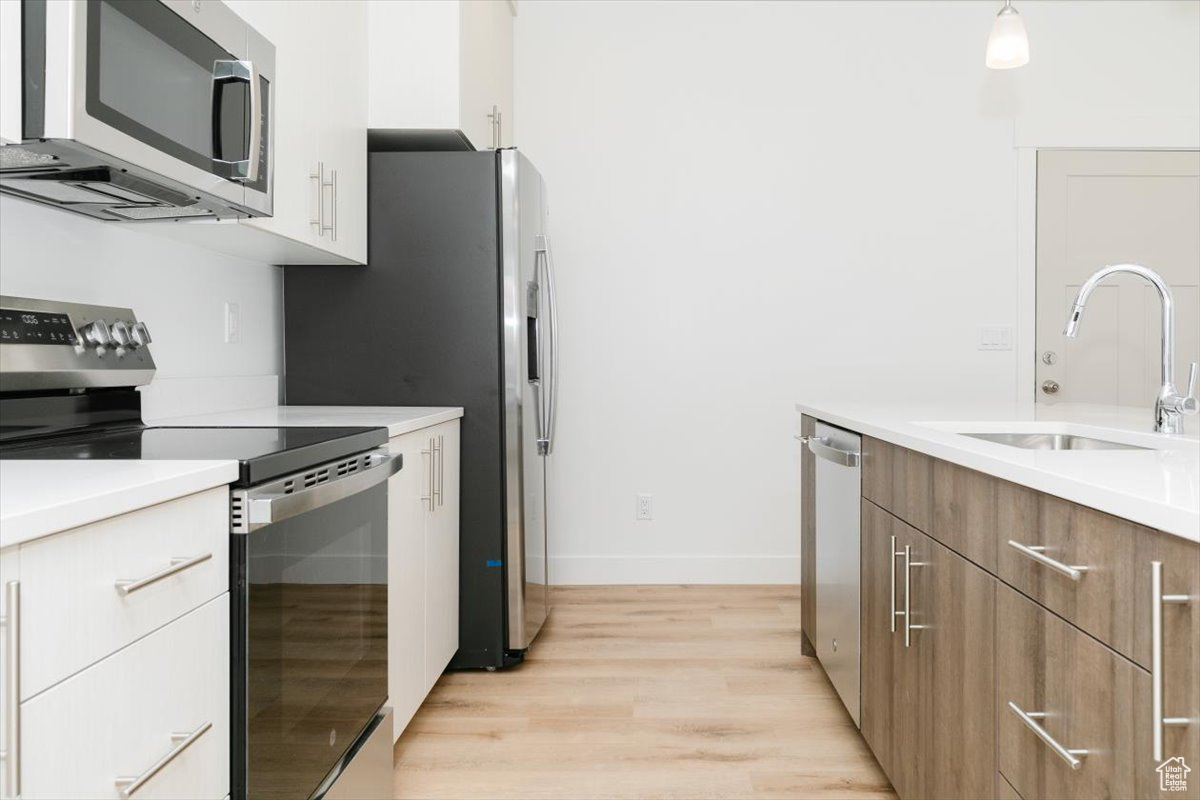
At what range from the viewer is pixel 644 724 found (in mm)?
2311

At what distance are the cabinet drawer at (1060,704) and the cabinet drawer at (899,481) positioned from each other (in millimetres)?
365

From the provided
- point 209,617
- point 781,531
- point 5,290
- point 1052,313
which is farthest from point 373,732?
point 1052,313

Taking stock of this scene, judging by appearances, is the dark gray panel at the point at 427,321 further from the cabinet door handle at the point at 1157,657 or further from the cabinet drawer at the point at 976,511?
the cabinet door handle at the point at 1157,657

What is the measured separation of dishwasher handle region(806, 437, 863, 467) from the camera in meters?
2.14

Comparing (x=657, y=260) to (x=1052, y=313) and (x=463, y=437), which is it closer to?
(x=463, y=437)

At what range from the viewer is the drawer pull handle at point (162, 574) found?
0.93 m

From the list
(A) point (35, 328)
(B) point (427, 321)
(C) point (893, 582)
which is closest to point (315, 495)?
(A) point (35, 328)

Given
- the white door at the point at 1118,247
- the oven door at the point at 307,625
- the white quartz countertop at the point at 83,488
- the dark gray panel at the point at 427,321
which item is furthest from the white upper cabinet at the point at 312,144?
the white door at the point at 1118,247

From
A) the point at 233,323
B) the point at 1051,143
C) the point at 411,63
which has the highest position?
the point at 1051,143

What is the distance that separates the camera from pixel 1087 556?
1023 mm

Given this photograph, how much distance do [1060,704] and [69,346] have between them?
180cm

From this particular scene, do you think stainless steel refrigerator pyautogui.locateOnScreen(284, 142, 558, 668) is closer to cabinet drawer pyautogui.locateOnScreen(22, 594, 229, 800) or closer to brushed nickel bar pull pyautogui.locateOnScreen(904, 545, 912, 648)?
brushed nickel bar pull pyautogui.locateOnScreen(904, 545, 912, 648)

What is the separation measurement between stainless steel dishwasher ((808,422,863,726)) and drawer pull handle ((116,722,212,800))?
157 centimetres

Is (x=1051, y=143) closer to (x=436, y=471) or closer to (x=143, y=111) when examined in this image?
(x=436, y=471)
